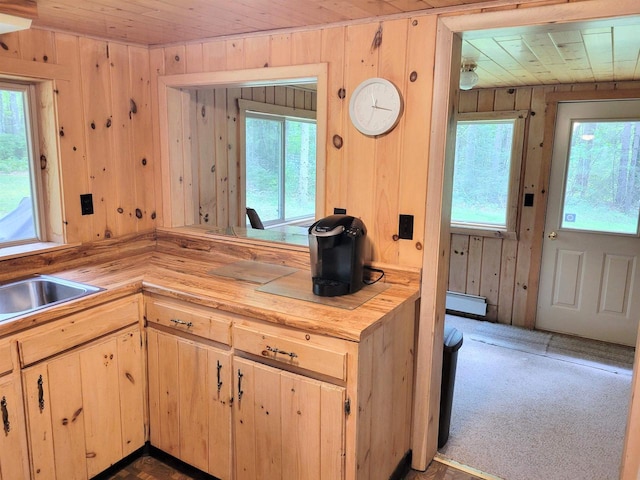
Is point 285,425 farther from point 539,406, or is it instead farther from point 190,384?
point 539,406

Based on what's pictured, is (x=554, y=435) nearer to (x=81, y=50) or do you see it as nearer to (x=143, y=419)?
(x=143, y=419)

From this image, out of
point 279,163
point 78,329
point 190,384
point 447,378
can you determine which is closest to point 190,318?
point 190,384

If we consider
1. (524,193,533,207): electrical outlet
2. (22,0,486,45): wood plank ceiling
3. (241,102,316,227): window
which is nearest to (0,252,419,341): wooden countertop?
(22,0,486,45): wood plank ceiling

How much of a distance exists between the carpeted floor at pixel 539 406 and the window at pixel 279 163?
200cm

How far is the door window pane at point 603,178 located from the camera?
12.1 feet

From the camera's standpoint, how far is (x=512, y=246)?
4223mm

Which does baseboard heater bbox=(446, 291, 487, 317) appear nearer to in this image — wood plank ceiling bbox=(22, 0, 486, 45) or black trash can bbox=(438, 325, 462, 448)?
black trash can bbox=(438, 325, 462, 448)

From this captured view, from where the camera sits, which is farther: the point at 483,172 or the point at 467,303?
the point at 467,303

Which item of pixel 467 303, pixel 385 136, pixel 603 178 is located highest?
pixel 385 136

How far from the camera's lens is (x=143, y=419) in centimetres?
228

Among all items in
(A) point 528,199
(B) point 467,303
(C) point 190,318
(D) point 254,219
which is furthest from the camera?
(B) point 467,303

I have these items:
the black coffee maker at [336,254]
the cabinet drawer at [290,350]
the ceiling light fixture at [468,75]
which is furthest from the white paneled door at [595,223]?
the cabinet drawer at [290,350]

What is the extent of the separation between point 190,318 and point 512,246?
3.18 meters

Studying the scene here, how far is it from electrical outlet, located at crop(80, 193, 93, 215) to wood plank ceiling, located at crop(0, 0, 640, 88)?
32.2 inches
